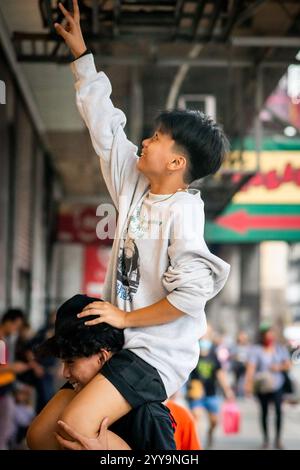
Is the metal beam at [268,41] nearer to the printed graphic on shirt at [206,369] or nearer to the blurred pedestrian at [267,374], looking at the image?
the printed graphic on shirt at [206,369]

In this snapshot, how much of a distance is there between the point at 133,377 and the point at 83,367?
0.39 feet

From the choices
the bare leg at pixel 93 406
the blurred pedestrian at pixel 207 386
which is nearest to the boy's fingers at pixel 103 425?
the bare leg at pixel 93 406

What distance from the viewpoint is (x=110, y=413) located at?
1.88 meters

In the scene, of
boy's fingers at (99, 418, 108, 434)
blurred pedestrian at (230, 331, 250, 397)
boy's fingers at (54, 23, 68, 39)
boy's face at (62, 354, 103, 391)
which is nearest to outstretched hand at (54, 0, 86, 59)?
boy's fingers at (54, 23, 68, 39)

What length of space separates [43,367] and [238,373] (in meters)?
6.95

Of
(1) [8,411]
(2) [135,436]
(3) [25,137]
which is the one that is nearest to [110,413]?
(2) [135,436]

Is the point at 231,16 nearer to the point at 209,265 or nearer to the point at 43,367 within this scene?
the point at 209,265

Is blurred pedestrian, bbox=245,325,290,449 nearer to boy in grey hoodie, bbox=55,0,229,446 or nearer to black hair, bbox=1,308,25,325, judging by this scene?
black hair, bbox=1,308,25,325

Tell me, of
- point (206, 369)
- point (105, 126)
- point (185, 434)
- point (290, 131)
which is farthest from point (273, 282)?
point (105, 126)

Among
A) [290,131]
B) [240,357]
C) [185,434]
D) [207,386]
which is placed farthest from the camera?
→ [240,357]

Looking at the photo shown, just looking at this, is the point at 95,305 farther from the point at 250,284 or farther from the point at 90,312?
the point at 250,284

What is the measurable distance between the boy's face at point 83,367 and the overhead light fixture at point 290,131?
215 inches

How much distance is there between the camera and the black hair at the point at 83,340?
6.25 ft

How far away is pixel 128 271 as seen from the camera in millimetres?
1987
